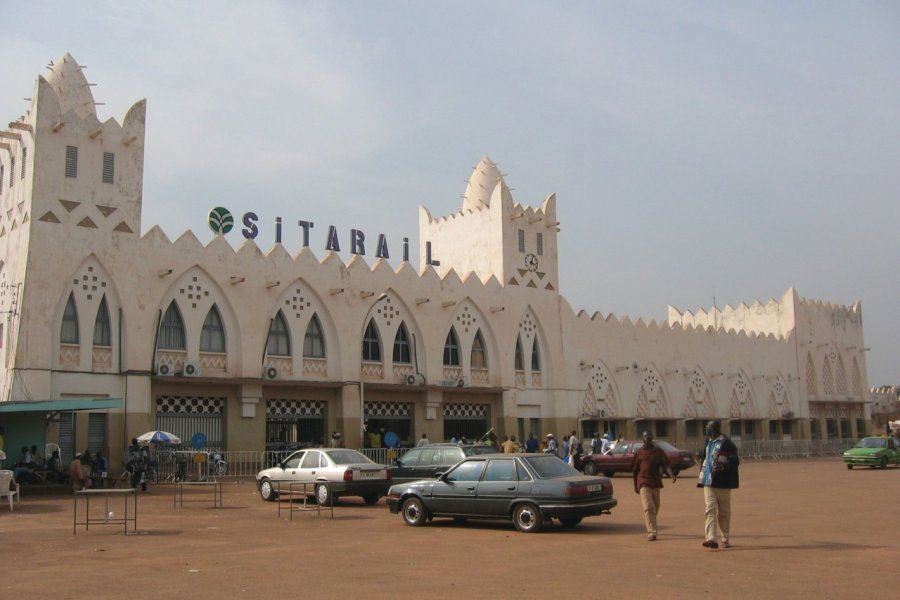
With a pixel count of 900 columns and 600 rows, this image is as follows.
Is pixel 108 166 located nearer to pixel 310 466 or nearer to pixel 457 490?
pixel 310 466

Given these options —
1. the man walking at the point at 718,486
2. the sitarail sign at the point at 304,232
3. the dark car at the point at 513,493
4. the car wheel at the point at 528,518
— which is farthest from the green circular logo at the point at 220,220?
the man walking at the point at 718,486

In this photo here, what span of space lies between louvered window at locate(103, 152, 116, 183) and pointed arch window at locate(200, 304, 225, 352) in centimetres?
549

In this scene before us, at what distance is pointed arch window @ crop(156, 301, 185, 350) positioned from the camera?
31.4 metres

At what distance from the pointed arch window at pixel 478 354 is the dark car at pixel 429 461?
17065mm

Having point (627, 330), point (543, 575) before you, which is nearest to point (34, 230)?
point (543, 575)

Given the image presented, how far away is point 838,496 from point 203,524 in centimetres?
1431

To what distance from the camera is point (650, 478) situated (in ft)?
48.3

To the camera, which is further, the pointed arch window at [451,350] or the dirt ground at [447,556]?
the pointed arch window at [451,350]

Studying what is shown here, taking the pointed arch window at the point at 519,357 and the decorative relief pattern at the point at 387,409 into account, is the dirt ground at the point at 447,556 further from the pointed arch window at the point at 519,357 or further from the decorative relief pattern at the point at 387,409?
the pointed arch window at the point at 519,357

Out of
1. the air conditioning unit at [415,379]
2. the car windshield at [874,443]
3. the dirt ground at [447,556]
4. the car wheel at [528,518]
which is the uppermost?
the air conditioning unit at [415,379]

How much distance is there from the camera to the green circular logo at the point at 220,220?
108 ft

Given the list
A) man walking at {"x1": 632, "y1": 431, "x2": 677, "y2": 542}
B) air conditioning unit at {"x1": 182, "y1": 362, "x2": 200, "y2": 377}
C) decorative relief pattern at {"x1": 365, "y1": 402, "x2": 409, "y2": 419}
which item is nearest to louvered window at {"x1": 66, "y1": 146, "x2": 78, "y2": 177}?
air conditioning unit at {"x1": 182, "y1": 362, "x2": 200, "y2": 377}

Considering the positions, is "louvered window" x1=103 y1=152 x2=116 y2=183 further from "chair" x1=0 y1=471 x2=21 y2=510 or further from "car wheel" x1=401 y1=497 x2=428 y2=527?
"car wheel" x1=401 y1=497 x2=428 y2=527

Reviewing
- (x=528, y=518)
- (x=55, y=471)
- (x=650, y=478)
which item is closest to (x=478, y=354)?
(x=55, y=471)
